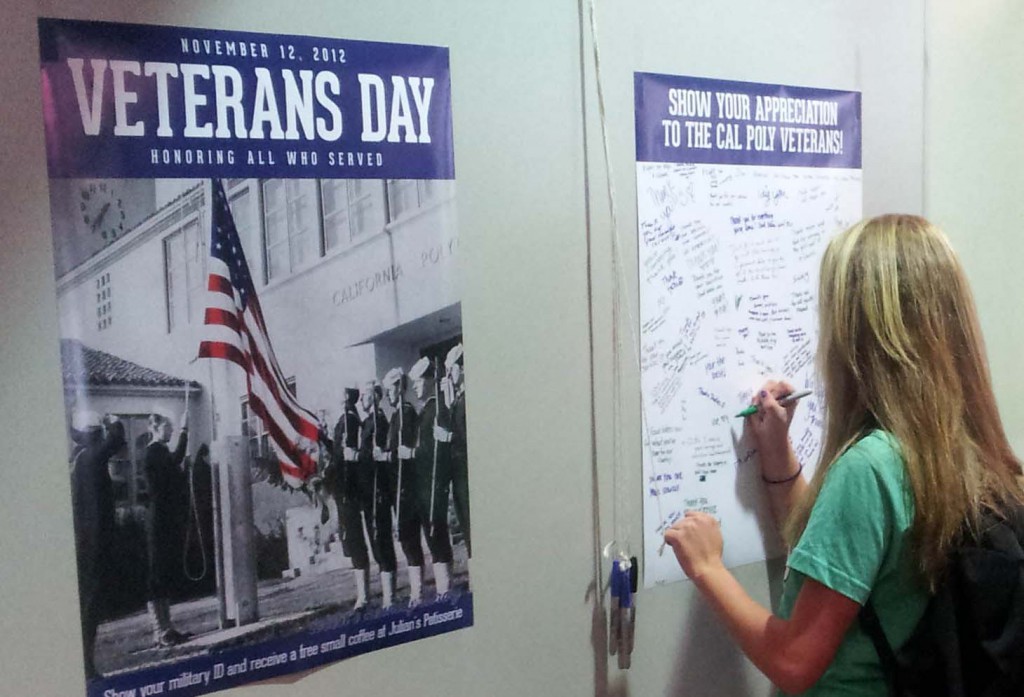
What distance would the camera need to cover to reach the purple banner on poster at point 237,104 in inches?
31.6

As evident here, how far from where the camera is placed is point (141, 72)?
821mm

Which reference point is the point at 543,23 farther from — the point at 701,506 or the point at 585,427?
the point at 701,506

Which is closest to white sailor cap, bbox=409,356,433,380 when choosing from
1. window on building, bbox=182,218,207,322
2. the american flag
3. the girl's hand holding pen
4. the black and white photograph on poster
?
the black and white photograph on poster

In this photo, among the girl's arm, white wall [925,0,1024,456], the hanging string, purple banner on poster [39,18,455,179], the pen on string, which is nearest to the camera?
purple banner on poster [39,18,455,179]

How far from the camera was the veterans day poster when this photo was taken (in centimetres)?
113

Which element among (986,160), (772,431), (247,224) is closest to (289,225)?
(247,224)

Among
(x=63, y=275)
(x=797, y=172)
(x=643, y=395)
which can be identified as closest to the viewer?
(x=63, y=275)

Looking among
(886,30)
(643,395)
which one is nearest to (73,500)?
(643,395)

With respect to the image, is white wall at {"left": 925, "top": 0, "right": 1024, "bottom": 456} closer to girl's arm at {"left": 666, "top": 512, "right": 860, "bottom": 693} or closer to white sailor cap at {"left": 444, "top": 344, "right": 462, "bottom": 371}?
girl's arm at {"left": 666, "top": 512, "right": 860, "bottom": 693}

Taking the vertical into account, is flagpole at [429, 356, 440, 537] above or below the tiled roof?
below

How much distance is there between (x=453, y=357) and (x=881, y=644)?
59 cm

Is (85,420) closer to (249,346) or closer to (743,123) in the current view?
(249,346)

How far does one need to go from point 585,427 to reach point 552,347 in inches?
4.7

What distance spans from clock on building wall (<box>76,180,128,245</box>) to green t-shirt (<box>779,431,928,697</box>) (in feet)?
2.59
